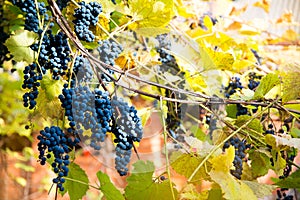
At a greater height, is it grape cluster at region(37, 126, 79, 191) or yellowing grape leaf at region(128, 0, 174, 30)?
yellowing grape leaf at region(128, 0, 174, 30)

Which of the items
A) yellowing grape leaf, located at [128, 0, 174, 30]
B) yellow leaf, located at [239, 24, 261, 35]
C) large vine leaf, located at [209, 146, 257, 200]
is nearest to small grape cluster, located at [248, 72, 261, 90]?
yellow leaf, located at [239, 24, 261, 35]

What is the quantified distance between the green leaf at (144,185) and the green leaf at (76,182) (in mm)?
77

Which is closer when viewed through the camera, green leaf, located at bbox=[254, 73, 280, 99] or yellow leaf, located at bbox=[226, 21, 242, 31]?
green leaf, located at bbox=[254, 73, 280, 99]

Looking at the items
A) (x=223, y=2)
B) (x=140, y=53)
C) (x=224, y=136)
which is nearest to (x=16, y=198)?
(x=223, y=2)

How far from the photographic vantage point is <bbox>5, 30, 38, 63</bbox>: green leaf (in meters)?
0.60

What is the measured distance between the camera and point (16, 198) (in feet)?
8.21

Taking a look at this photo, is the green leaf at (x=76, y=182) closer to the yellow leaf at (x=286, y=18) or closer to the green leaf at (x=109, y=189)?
the green leaf at (x=109, y=189)

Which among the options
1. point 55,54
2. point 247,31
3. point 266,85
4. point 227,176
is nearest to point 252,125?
point 266,85

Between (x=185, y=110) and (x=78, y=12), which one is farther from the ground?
(x=78, y=12)

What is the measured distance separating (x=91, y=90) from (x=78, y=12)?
10 cm

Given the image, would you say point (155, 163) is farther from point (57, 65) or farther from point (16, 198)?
point (16, 198)

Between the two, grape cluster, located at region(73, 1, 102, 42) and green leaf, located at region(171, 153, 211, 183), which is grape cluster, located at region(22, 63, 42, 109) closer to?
grape cluster, located at region(73, 1, 102, 42)

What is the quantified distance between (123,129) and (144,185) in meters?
0.07

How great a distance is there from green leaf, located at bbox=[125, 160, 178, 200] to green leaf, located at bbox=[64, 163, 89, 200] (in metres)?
0.08
